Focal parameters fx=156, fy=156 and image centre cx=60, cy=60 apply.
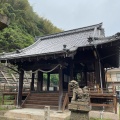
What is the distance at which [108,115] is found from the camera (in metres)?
8.32

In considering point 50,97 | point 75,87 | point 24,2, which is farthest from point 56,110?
point 24,2

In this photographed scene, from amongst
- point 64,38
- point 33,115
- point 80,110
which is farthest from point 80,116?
point 64,38

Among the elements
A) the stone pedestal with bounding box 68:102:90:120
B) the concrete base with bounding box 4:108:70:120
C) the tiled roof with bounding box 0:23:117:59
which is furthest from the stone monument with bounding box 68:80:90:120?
the tiled roof with bounding box 0:23:117:59

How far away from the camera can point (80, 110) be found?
6.10 meters

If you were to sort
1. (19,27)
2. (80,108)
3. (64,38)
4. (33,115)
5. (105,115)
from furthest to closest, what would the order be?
(19,27), (64,38), (33,115), (105,115), (80,108)

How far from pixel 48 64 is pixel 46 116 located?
5.33 meters

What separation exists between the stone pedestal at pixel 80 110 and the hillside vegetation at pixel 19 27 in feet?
48.6

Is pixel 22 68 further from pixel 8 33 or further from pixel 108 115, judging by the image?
pixel 8 33

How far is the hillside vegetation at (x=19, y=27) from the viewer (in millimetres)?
23641

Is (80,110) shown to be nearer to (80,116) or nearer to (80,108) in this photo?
(80,108)

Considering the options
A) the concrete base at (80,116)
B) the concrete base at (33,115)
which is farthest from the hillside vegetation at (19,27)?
the concrete base at (80,116)

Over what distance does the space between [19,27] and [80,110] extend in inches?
1066

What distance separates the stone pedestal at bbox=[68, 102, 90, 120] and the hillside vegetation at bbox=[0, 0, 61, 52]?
1480cm

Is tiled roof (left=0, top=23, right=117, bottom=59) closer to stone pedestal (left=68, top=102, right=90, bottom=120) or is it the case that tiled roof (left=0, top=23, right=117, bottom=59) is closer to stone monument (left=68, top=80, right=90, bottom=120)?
stone monument (left=68, top=80, right=90, bottom=120)
